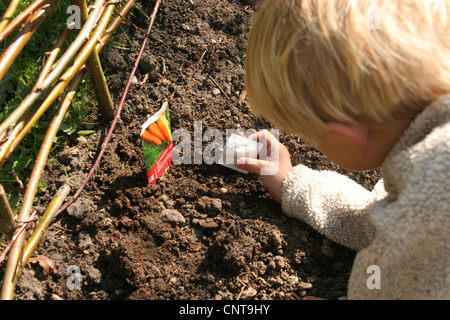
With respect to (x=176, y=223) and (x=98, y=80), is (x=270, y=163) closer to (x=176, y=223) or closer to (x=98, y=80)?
(x=176, y=223)

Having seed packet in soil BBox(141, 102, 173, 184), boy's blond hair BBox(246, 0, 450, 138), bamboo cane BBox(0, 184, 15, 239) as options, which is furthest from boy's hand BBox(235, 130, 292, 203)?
bamboo cane BBox(0, 184, 15, 239)

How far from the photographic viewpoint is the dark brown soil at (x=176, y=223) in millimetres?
1672

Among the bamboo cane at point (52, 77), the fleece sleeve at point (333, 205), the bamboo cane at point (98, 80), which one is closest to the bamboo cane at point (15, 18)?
the bamboo cane at point (52, 77)

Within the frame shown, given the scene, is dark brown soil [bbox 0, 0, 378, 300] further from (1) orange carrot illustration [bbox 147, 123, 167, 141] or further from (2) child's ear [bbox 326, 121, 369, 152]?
(2) child's ear [bbox 326, 121, 369, 152]

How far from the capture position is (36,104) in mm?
2025

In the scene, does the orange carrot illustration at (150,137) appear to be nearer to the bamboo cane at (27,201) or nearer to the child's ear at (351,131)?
the bamboo cane at (27,201)

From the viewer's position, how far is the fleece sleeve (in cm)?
178

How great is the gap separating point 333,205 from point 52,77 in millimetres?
1172

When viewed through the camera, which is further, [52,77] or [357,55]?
[52,77]

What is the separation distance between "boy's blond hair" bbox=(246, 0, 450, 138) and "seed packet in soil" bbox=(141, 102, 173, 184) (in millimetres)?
632

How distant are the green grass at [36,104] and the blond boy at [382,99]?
1035 mm

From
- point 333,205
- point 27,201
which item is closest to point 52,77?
point 27,201
